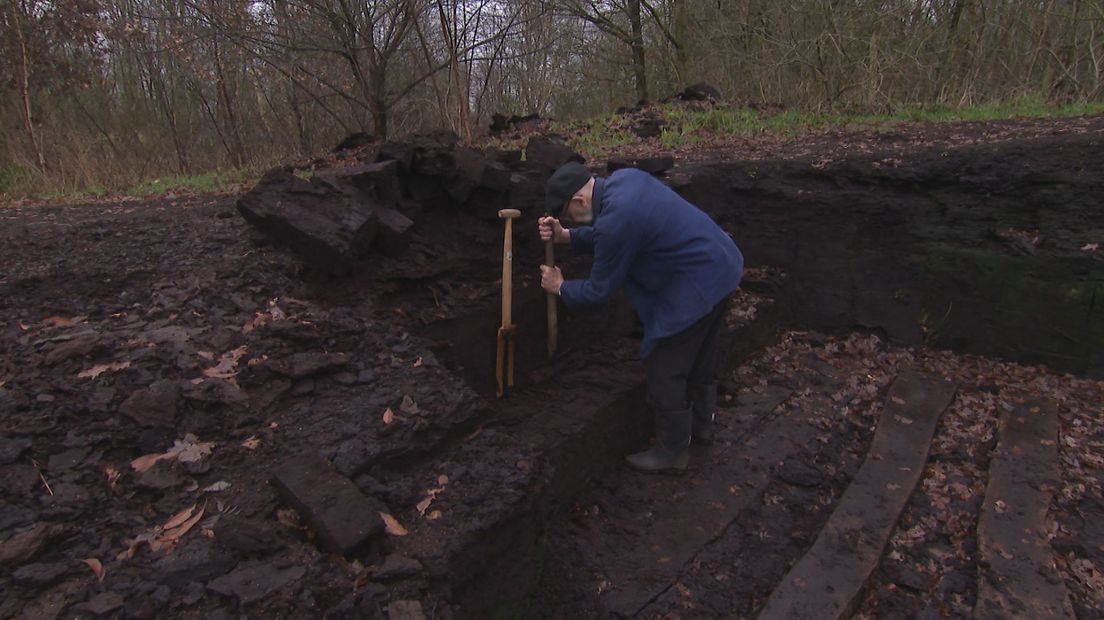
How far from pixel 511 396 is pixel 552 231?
1085mm

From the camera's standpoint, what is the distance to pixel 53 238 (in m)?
3.92

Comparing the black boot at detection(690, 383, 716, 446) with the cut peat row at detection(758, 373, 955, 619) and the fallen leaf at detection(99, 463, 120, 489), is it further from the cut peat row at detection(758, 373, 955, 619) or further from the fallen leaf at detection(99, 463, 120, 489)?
the fallen leaf at detection(99, 463, 120, 489)

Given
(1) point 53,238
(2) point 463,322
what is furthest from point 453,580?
(1) point 53,238

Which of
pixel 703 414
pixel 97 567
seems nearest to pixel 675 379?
pixel 703 414

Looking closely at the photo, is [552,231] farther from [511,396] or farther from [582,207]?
[511,396]

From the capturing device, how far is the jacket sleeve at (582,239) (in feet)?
11.8

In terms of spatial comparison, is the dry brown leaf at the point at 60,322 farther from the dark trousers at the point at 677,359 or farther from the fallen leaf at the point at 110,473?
the dark trousers at the point at 677,359

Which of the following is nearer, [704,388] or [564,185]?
[564,185]

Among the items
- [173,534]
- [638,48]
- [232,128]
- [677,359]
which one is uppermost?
[638,48]

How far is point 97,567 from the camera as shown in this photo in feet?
5.98

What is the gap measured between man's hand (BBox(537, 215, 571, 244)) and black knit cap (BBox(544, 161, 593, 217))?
0.32m

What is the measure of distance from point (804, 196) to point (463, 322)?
11.3 ft

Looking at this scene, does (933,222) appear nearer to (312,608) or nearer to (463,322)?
(463,322)

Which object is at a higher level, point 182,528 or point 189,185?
point 189,185
